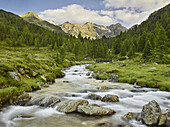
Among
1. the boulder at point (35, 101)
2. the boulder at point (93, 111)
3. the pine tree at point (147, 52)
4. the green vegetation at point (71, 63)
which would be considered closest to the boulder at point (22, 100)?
the boulder at point (35, 101)

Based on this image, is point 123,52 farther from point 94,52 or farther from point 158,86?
point 158,86

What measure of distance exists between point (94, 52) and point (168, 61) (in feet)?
245

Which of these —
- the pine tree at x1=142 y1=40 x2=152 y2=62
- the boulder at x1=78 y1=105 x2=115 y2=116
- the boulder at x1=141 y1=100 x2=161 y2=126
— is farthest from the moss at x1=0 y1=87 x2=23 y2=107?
the pine tree at x1=142 y1=40 x2=152 y2=62

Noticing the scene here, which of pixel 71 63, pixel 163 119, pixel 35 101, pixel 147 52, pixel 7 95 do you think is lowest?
pixel 35 101

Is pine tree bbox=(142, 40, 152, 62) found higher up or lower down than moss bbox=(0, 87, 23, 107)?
higher up

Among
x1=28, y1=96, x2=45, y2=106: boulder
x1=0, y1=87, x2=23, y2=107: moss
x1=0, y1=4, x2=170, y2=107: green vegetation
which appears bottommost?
x1=28, y1=96, x2=45, y2=106: boulder

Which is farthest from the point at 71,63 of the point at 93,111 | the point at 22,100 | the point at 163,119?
the point at 163,119

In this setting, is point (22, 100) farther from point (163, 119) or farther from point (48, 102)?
point (163, 119)

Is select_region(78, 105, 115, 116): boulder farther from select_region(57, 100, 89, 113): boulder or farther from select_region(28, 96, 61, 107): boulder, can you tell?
select_region(28, 96, 61, 107): boulder

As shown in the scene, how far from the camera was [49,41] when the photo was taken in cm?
14862

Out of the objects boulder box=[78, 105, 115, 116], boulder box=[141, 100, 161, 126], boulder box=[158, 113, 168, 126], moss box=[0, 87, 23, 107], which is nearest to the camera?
boulder box=[158, 113, 168, 126]

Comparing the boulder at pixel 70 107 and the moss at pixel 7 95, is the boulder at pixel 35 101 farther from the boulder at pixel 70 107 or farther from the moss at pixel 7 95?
the boulder at pixel 70 107

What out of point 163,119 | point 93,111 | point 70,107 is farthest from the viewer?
point 70,107

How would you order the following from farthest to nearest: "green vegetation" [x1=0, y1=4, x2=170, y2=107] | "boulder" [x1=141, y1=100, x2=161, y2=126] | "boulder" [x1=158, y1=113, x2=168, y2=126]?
"green vegetation" [x1=0, y1=4, x2=170, y2=107] → "boulder" [x1=141, y1=100, x2=161, y2=126] → "boulder" [x1=158, y1=113, x2=168, y2=126]
